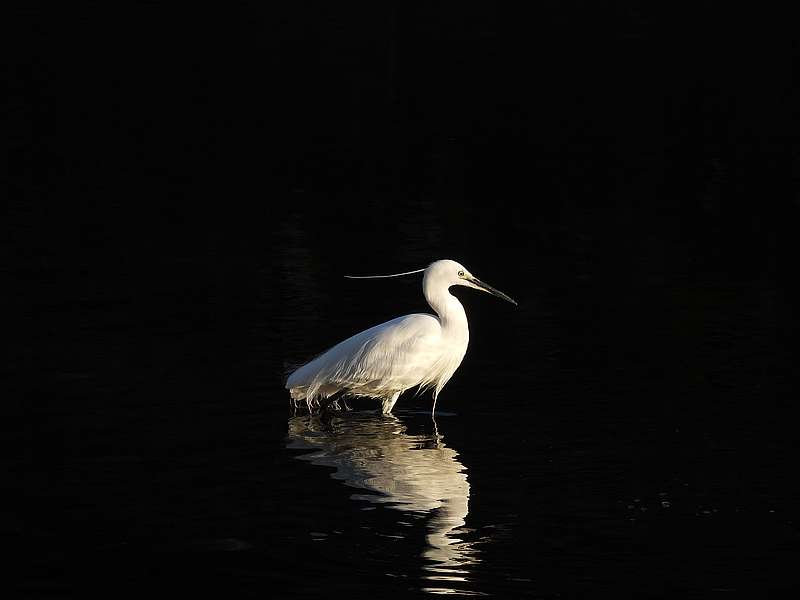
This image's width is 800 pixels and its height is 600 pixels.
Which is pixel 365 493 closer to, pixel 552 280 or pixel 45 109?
pixel 552 280

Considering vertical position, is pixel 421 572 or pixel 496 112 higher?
pixel 496 112

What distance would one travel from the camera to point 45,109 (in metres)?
27.8

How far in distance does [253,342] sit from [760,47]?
28039mm

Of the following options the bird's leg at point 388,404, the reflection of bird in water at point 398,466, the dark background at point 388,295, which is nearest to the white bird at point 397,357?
the bird's leg at point 388,404

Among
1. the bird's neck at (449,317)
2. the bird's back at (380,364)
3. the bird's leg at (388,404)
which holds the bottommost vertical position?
the bird's leg at (388,404)

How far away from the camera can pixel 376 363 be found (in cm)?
1100

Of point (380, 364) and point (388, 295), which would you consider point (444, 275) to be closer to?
point (380, 364)

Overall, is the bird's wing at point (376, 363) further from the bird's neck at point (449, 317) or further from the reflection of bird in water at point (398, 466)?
the reflection of bird in water at point (398, 466)

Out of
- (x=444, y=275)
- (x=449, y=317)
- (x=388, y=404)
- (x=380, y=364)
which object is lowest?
(x=388, y=404)

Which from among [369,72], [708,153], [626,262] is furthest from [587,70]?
[626,262]

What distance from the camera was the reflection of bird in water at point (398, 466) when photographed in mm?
8664

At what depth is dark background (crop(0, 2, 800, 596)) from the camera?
8555 mm

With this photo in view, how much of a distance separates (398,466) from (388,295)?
5213mm

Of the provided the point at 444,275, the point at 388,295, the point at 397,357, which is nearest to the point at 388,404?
the point at 397,357
